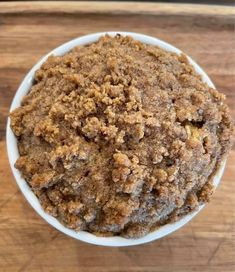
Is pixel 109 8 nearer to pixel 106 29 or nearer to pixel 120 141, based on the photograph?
pixel 106 29

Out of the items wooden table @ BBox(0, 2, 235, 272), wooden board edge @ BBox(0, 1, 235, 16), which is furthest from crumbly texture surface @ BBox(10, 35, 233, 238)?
wooden board edge @ BBox(0, 1, 235, 16)

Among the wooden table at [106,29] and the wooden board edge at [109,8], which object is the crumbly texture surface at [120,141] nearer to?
the wooden table at [106,29]

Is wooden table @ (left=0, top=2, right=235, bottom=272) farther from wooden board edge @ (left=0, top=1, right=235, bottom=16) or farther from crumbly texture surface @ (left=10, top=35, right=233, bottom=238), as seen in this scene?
crumbly texture surface @ (left=10, top=35, right=233, bottom=238)

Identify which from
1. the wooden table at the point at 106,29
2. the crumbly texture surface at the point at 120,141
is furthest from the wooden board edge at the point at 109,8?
the crumbly texture surface at the point at 120,141

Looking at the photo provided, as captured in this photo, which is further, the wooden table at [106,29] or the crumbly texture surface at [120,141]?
the wooden table at [106,29]

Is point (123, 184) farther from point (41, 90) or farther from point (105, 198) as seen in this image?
point (41, 90)

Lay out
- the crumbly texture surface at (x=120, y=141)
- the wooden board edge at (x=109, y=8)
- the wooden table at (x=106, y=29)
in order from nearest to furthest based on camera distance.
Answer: the crumbly texture surface at (x=120, y=141) → the wooden table at (x=106, y=29) → the wooden board edge at (x=109, y=8)
